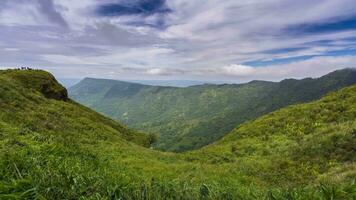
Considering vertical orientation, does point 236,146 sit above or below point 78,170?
below

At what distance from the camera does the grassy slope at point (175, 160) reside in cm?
619

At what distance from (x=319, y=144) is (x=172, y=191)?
20.5m

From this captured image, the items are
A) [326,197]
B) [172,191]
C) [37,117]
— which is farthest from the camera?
[37,117]

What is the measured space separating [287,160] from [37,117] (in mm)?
18747

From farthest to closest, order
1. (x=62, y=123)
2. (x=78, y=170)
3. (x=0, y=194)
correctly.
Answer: (x=62, y=123) < (x=78, y=170) < (x=0, y=194)

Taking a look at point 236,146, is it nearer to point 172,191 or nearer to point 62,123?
point 62,123

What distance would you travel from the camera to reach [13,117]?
23.0 meters

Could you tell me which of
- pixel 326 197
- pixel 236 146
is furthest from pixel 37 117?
pixel 326 197

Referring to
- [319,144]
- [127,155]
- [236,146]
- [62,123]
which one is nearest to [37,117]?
[62,123]

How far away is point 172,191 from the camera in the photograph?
6.49 m

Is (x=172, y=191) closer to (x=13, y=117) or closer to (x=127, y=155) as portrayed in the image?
(x=127, y=155)

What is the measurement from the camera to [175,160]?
A: 84.6 feet

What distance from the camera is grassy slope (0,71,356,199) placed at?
20.3 feet

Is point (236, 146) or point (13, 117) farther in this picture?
point (236, 146)
